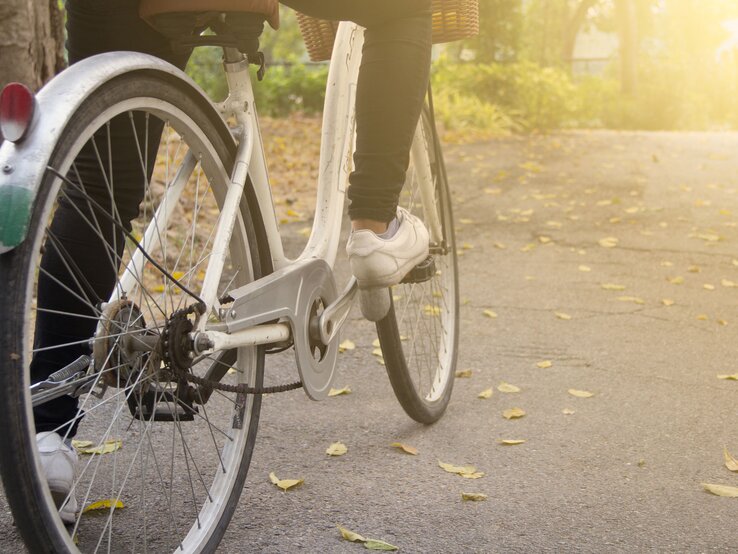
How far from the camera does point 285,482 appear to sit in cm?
260

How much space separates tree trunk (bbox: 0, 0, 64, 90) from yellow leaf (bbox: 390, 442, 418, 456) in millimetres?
2279

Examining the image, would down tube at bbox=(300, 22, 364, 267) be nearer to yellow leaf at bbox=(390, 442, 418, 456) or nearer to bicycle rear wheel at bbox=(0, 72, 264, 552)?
bicycle rear wheel at bbox=(0, 72, 264, 552)

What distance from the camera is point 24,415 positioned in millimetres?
1453

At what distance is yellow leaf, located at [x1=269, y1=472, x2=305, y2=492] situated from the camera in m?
2.59

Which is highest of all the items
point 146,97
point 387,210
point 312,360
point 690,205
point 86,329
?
point 146,97

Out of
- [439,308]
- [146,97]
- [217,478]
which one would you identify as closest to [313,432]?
[439,308]

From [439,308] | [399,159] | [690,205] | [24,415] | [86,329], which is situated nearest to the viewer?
[24,415]

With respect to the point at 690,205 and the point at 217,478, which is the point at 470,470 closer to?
the point at 217,478

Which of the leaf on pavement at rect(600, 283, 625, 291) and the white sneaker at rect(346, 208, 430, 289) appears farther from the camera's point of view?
the leaf on pavement at rect(600, 283, 625, 291)

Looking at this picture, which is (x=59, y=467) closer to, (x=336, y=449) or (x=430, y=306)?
(x=336, y=449)

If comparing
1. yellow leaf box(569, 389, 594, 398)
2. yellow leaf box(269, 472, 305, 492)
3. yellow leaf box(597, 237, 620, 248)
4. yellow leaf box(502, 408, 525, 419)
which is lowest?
yellow leaf box(597, 237, 620, 248)

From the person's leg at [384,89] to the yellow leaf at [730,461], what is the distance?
4.28ft

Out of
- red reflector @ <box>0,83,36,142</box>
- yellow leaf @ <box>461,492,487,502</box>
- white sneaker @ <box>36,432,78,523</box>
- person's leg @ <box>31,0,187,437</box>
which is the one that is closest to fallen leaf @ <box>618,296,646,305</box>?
yellow leaf @ <box>461,492,487,502</box>

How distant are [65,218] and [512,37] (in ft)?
44.9
